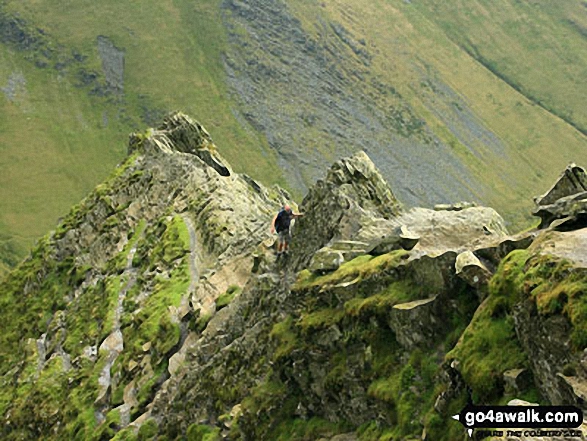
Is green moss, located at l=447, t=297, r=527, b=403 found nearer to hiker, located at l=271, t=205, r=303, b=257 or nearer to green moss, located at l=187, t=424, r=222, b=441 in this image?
green moss, located at l=187, t=424, r=222, b=441

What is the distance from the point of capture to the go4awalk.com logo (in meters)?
19.2

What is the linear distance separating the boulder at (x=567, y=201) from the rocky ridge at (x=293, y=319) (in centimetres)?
12

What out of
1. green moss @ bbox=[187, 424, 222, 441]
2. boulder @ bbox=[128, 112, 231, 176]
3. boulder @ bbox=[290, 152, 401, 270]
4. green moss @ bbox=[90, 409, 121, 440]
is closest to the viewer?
green moss @ bbox=[187, 424, 222, 441]

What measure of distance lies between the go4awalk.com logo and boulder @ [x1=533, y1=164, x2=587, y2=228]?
9.65 m

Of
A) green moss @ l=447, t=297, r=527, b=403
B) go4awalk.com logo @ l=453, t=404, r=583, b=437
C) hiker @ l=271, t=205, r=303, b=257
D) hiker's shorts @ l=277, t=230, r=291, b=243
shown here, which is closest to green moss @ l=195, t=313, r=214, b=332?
hiker @ l=271, t=205, r=303, b=257

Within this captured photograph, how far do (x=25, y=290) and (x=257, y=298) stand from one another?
58445 millimetres

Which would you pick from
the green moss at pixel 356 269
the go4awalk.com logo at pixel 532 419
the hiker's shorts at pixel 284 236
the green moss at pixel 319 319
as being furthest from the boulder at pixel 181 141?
the go4awalk.com logo at pixel 532 419

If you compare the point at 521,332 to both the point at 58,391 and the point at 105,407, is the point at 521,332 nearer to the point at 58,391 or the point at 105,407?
the point at 105,407

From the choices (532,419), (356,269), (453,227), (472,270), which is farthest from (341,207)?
(532,419)

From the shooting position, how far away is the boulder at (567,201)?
27859 millimetres

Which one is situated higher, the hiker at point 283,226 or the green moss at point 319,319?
the green moss at point 319,319

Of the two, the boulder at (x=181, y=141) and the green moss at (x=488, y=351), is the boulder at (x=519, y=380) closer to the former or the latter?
the green moss at (x=488, y=351)

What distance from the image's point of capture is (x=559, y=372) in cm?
2105

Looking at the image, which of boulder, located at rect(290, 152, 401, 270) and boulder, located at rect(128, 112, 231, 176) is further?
boulder, located at rect(128, 112, 231, 176)
